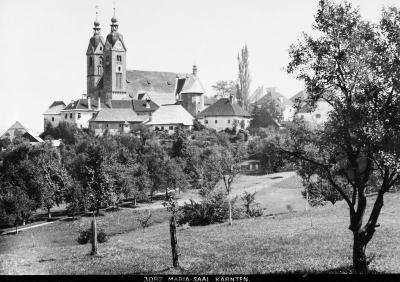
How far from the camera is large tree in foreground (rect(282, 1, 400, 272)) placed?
1498cm

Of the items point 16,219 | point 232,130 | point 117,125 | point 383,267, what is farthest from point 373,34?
point 117,125

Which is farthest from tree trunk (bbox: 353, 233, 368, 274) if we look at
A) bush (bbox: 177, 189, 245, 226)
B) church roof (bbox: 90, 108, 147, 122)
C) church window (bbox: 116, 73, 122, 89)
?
church window (bbox: 116, 73, 122, 89)

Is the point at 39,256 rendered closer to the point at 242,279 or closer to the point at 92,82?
the point at 242,279

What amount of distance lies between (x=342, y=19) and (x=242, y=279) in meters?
8.85

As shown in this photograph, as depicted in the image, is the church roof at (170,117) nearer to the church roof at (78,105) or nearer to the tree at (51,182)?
the church roof at (78,105)

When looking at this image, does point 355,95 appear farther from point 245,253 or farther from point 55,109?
point 55,109

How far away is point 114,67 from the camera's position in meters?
129

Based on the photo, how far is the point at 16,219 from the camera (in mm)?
46406

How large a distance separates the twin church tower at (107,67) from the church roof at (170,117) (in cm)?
2647

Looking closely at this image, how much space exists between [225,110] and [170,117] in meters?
11.5

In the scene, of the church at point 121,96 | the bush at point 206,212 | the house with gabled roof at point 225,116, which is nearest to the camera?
the bush at point 206,212

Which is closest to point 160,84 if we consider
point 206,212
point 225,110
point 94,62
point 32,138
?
point 94,62

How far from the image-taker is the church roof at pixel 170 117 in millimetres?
102812

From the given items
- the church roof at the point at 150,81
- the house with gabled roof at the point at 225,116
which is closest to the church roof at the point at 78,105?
the church roof at the point at 150,81
